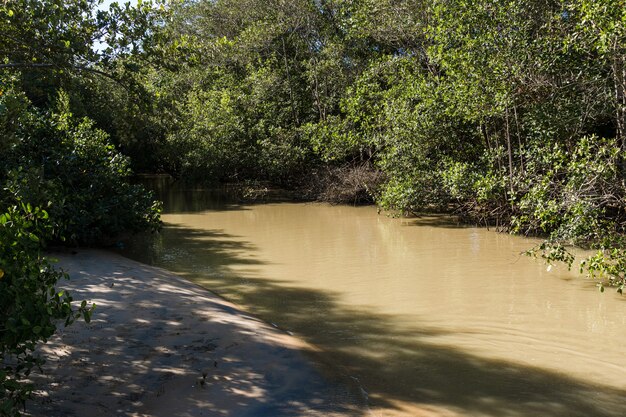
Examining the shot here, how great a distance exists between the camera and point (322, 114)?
74.1 feet

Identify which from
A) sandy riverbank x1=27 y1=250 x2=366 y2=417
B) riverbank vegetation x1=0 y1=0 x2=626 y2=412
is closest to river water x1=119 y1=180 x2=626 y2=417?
sandy riverbank x1=27 y1=250 x2=366 y2=417

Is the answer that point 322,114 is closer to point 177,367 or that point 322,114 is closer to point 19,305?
point 177,367

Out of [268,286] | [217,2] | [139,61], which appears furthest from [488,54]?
[217,2]

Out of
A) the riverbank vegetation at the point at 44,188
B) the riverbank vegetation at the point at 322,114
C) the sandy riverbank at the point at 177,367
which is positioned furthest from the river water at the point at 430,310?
the riverbank vegetation at the point at 44,188

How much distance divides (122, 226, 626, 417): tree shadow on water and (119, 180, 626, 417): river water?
16 millimetres

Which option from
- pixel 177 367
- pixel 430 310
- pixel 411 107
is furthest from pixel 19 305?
pixel 411 107

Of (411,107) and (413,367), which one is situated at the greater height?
(411,107)

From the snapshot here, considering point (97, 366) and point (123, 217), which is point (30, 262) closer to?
point (97, 366)

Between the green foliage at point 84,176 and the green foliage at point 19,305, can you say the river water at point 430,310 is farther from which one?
the green foliage at point 19,305

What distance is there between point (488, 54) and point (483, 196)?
3.20 meters

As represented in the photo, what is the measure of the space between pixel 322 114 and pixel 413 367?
1748 cm

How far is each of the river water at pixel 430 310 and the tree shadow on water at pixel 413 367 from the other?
0.02 m

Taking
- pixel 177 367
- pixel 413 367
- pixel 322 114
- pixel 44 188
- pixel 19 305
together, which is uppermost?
pixel 322 114

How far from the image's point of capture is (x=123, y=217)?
11.6 meters
